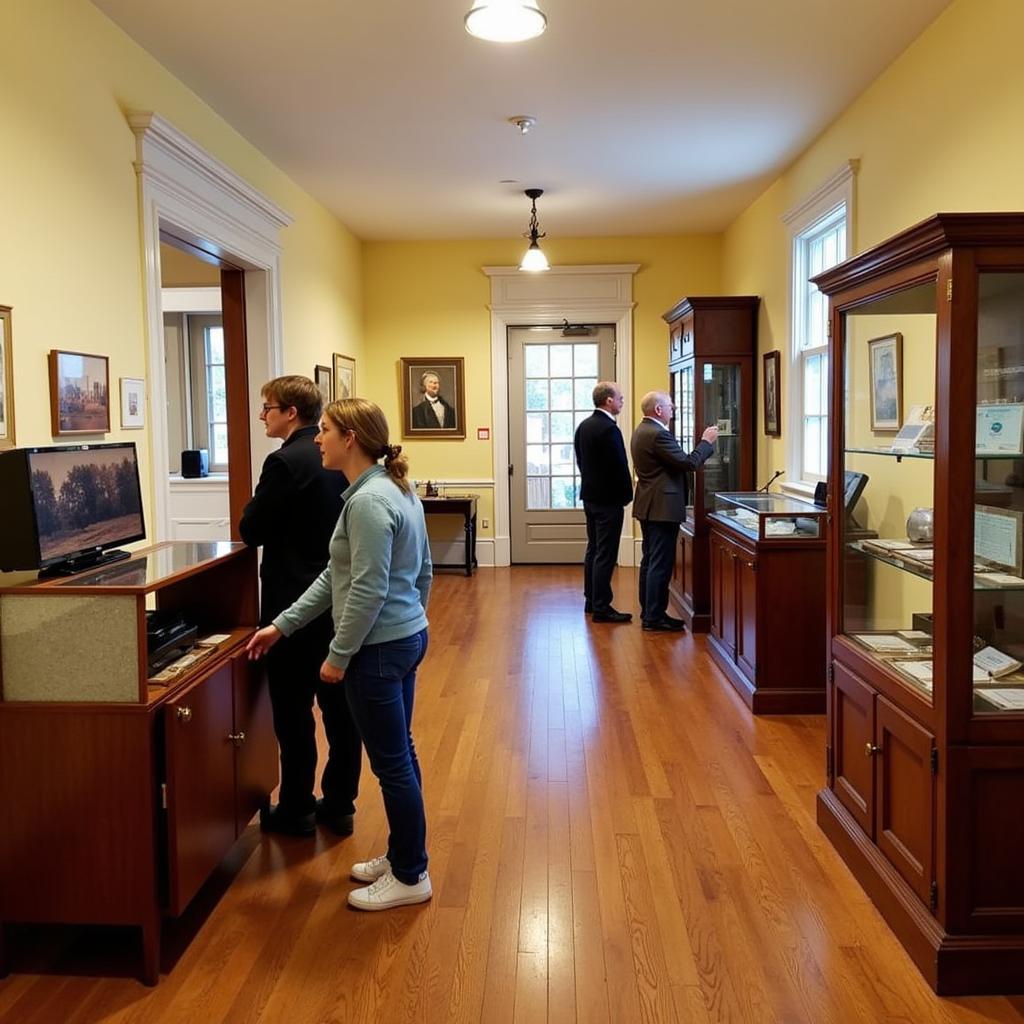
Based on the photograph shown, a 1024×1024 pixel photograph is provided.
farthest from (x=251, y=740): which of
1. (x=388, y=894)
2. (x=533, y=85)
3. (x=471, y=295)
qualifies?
(x=471, y=295)

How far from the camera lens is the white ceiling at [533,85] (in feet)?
12.1

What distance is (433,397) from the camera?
28.4 feet

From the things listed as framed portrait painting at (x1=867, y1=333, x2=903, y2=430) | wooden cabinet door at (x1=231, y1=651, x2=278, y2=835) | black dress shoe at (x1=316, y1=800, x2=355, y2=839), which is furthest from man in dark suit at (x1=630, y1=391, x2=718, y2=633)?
wooden cabinet door at (x1=231, y1=651, x2=278, y2=835)

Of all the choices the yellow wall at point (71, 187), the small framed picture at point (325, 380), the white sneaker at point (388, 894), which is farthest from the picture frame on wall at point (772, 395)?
the white sneaker at point (388, 894)

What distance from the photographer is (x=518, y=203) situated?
23.1 feet

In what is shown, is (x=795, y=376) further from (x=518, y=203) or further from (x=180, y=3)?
(x=180, y=3)

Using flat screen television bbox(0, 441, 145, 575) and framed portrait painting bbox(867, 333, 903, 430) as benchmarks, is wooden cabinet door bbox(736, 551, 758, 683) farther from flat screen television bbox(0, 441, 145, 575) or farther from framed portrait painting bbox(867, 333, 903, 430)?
flat screen television bbox(0, 441, 145, 575)

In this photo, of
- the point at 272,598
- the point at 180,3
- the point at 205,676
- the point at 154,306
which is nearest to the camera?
the point at 205,676

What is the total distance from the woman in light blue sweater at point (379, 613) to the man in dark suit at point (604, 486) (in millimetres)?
3652

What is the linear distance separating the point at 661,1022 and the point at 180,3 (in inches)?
147

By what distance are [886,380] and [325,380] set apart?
4.87m

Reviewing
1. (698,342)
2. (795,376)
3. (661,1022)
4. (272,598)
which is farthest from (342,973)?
(698,342)

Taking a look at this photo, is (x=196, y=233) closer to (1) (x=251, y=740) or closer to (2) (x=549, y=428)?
(1) (x=251, y=740)

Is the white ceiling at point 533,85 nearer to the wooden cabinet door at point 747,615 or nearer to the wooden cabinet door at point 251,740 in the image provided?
the wooden cabinet door at point 747,615
